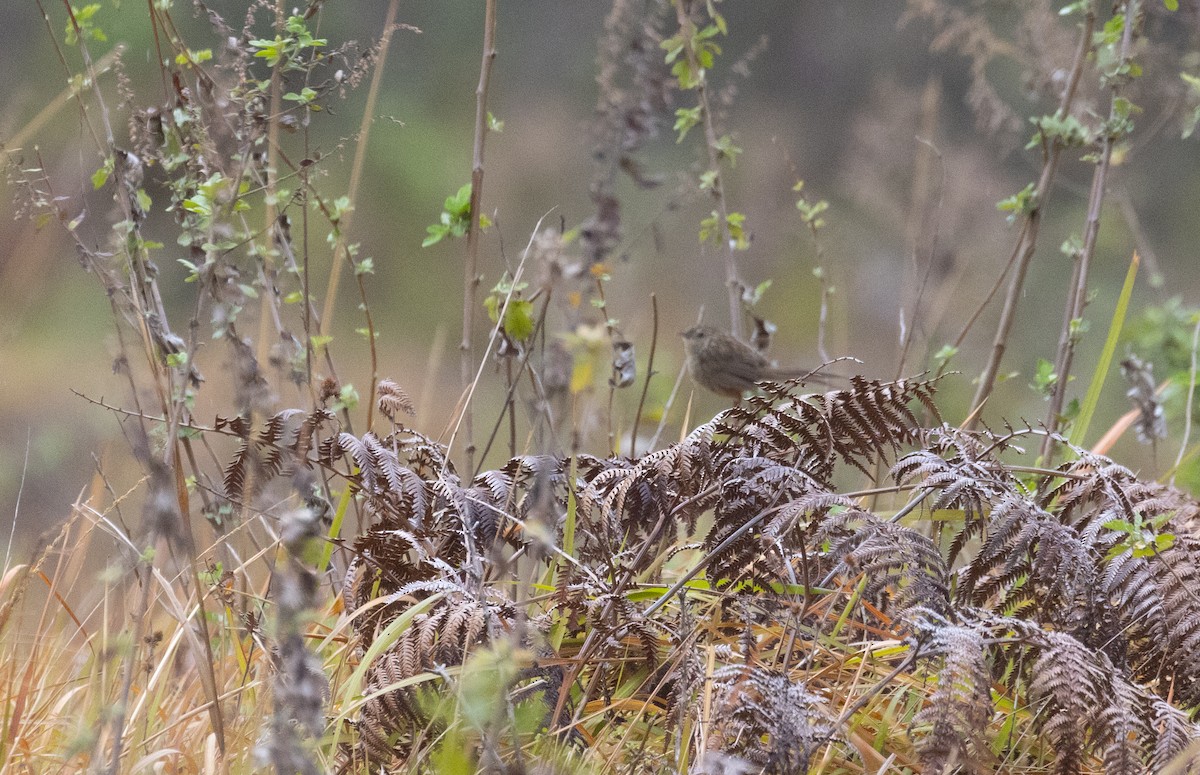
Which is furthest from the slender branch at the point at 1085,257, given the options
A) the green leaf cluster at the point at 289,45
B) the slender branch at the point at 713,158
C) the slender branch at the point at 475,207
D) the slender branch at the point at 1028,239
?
the green leaf cluster at the point at 289,45

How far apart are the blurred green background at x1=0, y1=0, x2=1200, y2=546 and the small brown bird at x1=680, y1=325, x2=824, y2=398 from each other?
243 cm

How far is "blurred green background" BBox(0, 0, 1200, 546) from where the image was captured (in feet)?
20.5

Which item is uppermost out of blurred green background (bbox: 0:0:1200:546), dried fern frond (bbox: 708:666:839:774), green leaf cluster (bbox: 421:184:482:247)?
blurred green background (bbox: 0:0:1200:546)

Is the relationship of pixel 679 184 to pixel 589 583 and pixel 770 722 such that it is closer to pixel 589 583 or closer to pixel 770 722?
pixel 589 583

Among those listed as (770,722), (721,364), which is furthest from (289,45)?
(721,364)

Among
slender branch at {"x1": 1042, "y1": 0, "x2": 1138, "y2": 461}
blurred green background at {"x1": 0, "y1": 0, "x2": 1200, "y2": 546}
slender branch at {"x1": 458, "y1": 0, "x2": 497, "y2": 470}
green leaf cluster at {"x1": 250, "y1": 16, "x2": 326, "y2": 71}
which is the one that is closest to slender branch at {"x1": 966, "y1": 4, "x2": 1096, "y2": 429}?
slender branch at {"x1": 1042, "y1": 0, "x2": 1138, "y2": 461}

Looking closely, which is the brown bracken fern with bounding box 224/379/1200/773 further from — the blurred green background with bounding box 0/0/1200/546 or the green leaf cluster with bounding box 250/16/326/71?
the blurred green background with bounding box 0/0/1200/546

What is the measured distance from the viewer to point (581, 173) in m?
7.70

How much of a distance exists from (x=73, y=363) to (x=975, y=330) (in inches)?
224

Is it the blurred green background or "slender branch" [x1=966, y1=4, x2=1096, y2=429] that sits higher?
the blurred green background

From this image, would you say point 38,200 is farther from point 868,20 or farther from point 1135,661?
point 868,20

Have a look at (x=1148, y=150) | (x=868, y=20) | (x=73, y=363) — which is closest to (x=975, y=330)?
(x=1148, y=150)

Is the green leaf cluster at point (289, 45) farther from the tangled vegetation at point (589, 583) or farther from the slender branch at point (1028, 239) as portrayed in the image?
the slender branch at point (1028, 239)

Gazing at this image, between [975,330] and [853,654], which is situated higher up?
[975,330]
